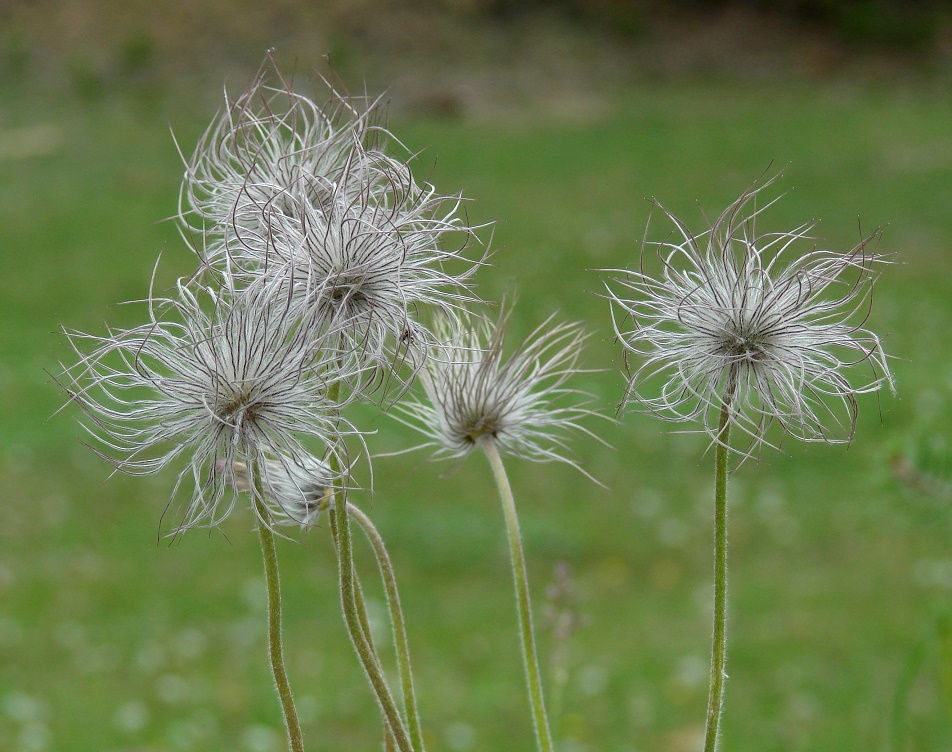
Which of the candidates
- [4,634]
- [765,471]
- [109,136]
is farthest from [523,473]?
[109,136]

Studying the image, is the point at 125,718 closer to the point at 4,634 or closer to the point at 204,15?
the point at 4,634

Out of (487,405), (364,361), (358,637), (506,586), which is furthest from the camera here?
(506,586)

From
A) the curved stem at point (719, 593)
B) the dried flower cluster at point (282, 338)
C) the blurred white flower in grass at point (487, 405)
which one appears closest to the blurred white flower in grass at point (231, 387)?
the dried flower cluster at point (282, 338)

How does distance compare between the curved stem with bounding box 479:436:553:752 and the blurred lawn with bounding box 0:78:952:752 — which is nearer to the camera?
the curved stem with bounding box 479:436:553:752

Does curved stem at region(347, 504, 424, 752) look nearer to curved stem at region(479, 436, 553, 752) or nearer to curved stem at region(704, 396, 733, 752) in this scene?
curved stem at region(479, 436, 553, 752)

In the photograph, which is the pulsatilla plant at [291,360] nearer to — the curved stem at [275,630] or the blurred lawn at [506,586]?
the curved stem at [275,630]

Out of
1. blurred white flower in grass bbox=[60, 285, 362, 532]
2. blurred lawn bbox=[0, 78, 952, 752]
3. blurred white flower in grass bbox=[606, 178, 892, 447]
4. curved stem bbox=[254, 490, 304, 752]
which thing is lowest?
curved stem bbox=[254, 490, 304, 752]

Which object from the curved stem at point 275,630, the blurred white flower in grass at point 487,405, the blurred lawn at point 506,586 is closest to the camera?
the curved stem at point 275,630

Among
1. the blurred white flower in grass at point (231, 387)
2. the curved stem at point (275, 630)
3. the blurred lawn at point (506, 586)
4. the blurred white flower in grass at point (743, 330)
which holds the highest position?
the blurred lawn at point (506, 586)

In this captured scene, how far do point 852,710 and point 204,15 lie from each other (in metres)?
12.8

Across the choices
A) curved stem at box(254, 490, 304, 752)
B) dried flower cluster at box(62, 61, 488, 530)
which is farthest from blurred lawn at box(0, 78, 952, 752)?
curved stem at box(254, 490, 304, 752)

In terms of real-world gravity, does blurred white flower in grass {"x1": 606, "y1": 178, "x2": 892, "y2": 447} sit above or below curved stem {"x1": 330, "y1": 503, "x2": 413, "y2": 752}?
above

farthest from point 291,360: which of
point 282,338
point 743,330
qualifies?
point 743,330

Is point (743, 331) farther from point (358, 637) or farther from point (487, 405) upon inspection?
point (358, 637)
